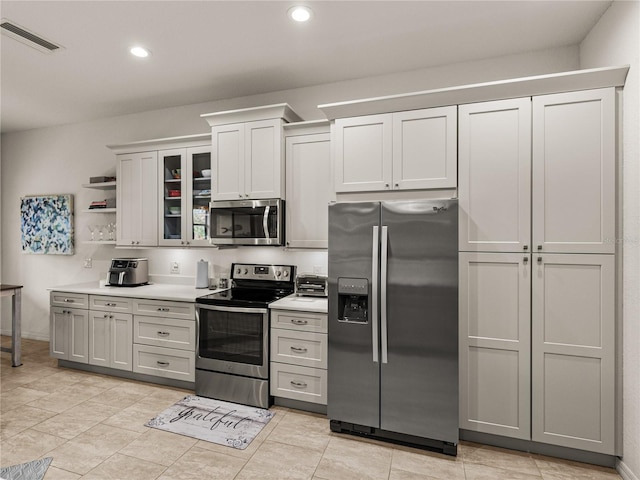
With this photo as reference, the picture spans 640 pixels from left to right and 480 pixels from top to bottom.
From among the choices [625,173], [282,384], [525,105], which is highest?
[525,105]

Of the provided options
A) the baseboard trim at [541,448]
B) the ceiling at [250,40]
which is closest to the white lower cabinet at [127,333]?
the ceiling at [250,40]

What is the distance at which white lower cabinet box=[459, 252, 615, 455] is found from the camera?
2.17 metres

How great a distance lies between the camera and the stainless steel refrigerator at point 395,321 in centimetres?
229

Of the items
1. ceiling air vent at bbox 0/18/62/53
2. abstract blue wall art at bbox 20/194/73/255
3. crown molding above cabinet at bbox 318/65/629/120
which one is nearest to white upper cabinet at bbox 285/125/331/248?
crown molding above cabinet at bbox 318/65/629/120

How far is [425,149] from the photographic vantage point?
2.52m

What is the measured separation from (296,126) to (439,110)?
1.26 metres

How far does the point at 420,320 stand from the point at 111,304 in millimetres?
2983

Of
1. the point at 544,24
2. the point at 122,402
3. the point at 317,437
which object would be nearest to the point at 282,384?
the point at 317,437

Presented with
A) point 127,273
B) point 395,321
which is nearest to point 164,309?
point 127,273

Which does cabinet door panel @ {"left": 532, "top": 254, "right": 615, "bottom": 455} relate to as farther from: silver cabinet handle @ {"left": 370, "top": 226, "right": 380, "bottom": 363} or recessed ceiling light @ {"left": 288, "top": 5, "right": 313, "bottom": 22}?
recessed ceiling light @ {"left": 288, "top": 5, "right": 313, "bottom": 22}

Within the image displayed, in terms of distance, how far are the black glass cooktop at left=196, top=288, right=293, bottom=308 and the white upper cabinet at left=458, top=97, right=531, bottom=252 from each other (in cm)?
166

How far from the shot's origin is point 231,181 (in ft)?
11.0

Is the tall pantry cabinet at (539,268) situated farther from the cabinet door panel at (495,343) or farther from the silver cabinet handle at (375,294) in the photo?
the silver cabinet handle at (375,294)

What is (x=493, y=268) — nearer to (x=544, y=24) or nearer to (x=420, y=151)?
(x=420, y=151)
